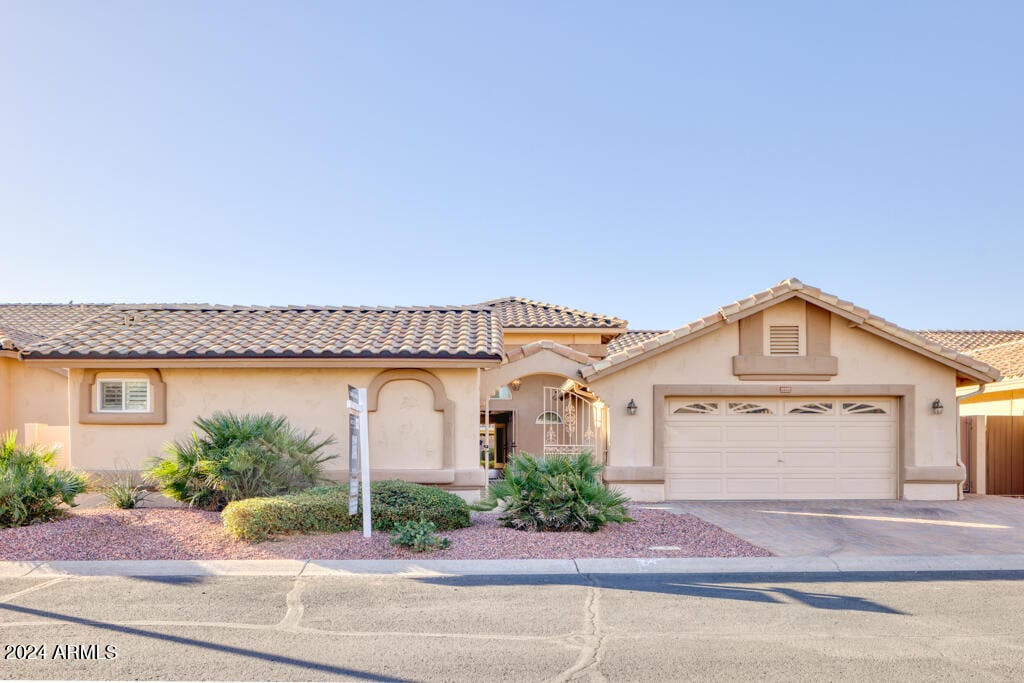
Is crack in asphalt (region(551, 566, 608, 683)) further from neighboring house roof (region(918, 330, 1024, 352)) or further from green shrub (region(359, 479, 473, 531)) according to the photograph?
neighboring house roof (region(918, 330, 1024, 352))

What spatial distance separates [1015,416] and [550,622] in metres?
16.9

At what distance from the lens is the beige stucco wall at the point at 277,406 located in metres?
13.9

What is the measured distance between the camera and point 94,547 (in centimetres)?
981

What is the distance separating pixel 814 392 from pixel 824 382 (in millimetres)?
303

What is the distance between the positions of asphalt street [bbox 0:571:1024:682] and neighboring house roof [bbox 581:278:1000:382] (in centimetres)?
670

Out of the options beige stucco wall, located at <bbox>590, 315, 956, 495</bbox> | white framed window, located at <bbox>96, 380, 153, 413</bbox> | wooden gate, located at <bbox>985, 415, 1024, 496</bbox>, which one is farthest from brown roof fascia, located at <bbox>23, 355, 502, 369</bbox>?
wooden gate, located at <bbox>985, 415, 1024, 496</bbox>

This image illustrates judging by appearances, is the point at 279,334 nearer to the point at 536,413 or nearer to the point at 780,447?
the point at 780,447

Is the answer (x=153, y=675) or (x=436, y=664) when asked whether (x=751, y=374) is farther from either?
(x=153, y=675)

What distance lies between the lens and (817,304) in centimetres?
1525

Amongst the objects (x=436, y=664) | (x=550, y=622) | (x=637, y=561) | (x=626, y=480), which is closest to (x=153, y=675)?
(x=436, y=664)

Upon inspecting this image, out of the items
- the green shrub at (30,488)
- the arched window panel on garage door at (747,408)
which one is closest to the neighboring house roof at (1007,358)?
the arched window panel on garage door at (747,408)

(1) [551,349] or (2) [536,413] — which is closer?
(1) [551,349]

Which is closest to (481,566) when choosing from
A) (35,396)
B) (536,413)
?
(35,396)

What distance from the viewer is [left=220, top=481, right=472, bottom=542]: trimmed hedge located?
10141 mm
